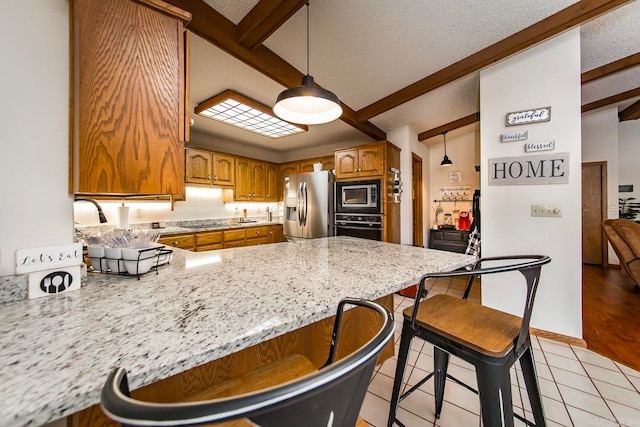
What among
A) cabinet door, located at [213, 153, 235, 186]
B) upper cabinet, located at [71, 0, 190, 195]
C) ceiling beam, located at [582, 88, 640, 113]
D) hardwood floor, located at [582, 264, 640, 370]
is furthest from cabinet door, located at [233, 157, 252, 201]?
ceiling beam, located at [582, 88, 640, 113]

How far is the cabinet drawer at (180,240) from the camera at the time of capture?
3.16m

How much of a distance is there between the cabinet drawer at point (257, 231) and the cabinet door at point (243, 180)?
651 mm

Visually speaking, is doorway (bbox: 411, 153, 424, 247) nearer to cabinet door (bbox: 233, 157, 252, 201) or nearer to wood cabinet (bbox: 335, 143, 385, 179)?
wood cabinet (bbox: 335, 143, 385, 179)

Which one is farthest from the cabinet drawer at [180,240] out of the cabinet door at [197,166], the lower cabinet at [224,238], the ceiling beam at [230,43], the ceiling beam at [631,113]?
the ceiling beam at [631,113]

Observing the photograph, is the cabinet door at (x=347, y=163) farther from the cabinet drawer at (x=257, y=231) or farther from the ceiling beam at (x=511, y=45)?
the cabinet drawer at (x=257, y=231)

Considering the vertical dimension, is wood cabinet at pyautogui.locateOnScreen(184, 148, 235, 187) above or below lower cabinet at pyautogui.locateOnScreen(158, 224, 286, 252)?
above

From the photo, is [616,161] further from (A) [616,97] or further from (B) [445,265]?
(B) [445,265]

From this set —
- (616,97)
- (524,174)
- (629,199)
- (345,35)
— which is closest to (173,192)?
→ (345,35)

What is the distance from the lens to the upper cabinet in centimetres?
83

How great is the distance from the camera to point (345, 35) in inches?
80.7

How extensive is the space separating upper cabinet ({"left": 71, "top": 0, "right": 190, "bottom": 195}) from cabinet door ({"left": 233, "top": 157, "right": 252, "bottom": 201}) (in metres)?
3.59

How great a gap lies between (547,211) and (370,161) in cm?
213

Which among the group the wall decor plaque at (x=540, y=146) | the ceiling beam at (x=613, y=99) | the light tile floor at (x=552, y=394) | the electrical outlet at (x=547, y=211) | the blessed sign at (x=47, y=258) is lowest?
the light tile floor at (x=552, y=394)

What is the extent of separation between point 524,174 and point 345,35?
204 centimetres
